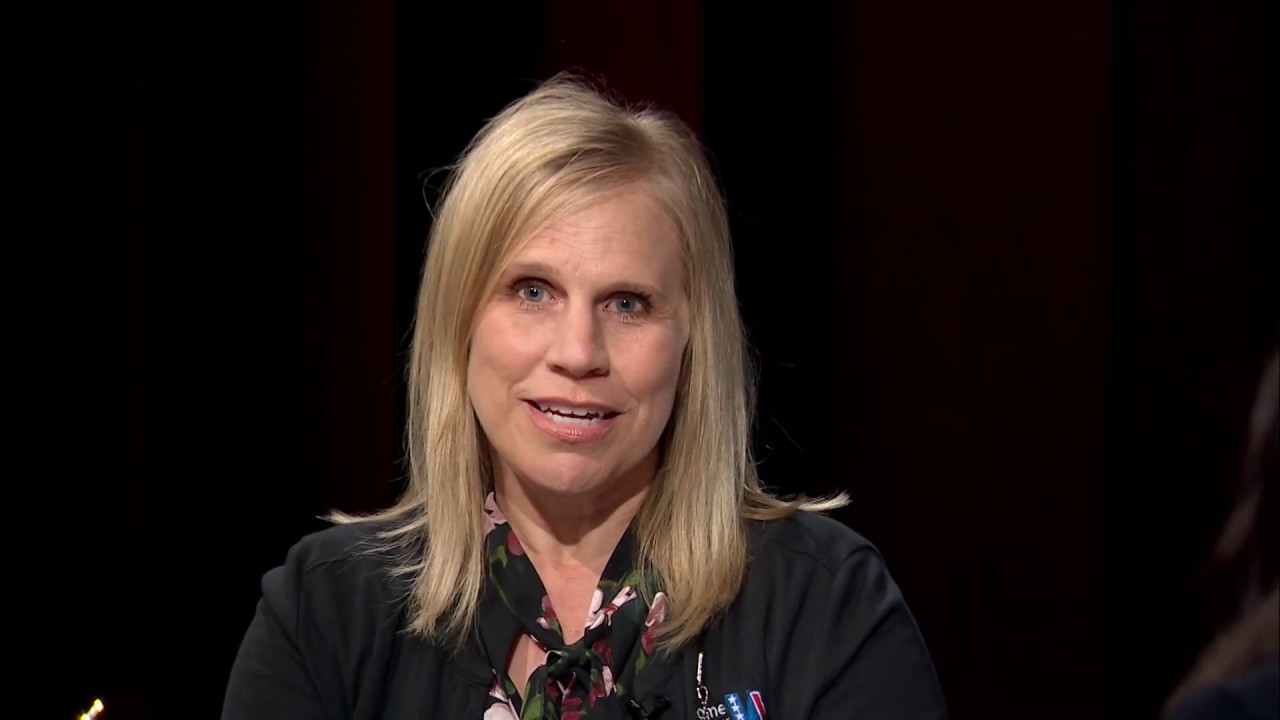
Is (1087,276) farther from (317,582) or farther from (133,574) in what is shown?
(133,574)

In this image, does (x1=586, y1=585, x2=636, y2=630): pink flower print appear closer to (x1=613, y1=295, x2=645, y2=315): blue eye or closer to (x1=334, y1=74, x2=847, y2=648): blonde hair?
(x1=334, y1=74, x2=847, y2=648): blonde hair

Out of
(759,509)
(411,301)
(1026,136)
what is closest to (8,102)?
(411,301)

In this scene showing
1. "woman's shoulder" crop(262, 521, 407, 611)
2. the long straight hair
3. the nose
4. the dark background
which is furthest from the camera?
the dark background

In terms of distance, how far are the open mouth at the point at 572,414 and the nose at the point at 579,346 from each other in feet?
0.13

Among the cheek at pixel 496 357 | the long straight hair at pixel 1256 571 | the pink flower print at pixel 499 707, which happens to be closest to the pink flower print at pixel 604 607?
the pink flower print at pixel 499 707

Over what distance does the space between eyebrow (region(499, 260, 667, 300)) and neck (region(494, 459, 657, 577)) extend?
0.23 m

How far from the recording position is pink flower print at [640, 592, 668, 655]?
159 cm

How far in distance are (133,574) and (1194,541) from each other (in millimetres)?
1593

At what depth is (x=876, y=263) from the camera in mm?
2404

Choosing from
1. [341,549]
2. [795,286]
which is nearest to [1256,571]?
[341,549]

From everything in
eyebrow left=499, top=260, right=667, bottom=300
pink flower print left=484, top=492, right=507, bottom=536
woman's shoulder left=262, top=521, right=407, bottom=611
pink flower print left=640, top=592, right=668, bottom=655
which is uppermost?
eyebrow left=499, top=260, right=667, bottom=300

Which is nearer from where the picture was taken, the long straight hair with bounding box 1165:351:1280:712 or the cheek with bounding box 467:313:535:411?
the long straight hair with bounding box 1165:351:1280:712

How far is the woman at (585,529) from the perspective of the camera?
1558mm

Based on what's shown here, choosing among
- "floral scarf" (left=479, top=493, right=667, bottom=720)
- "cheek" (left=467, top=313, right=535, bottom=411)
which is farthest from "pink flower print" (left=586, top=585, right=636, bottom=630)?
"cheek" (left=467, top=313, right=535, bottom=411)
